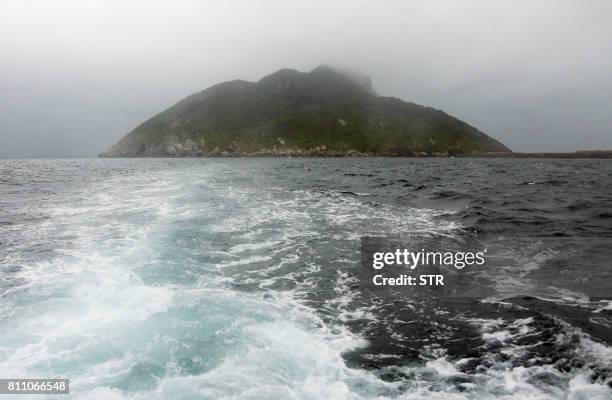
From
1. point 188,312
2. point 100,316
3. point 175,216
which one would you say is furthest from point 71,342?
point 175,216

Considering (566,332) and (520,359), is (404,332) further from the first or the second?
(566,332)

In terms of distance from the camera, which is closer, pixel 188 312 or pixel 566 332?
pixel 566 332

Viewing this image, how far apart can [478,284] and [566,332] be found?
10.8ft

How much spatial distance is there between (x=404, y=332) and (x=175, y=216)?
1508cm

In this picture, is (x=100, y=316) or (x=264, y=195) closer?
(x=100, y=316)

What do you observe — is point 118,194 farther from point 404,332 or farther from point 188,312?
point 404,332

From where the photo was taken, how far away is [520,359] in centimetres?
740

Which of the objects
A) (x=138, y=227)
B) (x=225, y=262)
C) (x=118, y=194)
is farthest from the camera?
(x=118, y=194)

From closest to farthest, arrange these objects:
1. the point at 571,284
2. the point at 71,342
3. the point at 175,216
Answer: the point at 71,342, the point at 571,284, the point at 175,216

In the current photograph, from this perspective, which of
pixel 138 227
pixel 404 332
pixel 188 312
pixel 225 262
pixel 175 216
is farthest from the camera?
pixel 175 216

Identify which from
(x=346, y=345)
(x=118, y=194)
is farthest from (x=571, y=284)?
(x=118, y=194)

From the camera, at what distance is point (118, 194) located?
2920cm

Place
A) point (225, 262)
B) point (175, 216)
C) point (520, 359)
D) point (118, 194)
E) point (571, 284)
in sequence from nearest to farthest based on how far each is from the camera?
point (520, 359) → point (571, 284) → point (225, 262) → point (175, 216) → point (118, 194)

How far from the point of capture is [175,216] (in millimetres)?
20438
